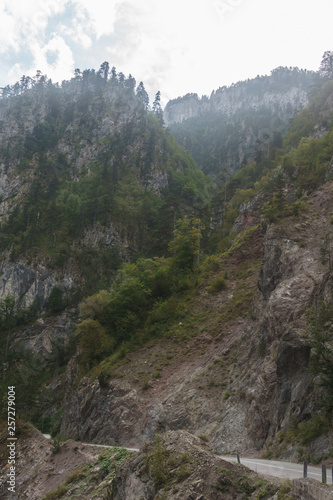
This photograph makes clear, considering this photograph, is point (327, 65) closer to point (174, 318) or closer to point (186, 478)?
point (174, 318)

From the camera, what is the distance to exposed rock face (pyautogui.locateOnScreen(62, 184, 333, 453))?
13547 millimetres

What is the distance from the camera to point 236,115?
147m

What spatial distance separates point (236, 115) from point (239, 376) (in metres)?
147

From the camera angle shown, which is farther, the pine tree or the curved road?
the pine tree

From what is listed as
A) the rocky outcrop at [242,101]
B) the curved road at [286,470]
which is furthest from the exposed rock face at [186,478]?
the rocky outcrop at [242,101]

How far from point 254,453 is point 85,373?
1927cm

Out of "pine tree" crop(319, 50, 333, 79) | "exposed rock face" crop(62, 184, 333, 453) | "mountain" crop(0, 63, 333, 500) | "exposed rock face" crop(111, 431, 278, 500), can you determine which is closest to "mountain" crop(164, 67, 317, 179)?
"pine tree" crop(319, 50, 333, 79)

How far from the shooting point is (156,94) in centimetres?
12731

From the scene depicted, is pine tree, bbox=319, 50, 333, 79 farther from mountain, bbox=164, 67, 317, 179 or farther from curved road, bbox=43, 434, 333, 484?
curved road, bbox=43, 434, 333, 484

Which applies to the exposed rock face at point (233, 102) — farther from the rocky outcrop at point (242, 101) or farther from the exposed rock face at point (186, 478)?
the exposed rock face at point (186, 478)

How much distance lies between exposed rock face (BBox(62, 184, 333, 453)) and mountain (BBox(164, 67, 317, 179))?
8538cm

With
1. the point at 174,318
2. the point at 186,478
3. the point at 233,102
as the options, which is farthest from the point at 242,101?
the point at 186,478

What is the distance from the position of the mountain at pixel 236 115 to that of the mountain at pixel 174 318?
38.3 m

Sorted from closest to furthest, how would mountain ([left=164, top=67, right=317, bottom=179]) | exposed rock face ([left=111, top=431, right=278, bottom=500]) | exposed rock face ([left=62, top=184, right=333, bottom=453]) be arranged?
1. exposed rock face ([left=111, top=431, right=278, bottom=500])
2. exposed rock face ([left=62, top=184, right=333, bottom=453])
3. mountain ([left=164, top=67, right=317, bottom=179])
